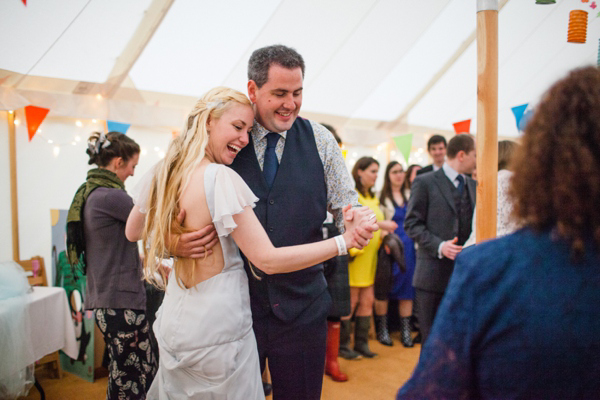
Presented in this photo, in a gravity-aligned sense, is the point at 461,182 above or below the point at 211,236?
above

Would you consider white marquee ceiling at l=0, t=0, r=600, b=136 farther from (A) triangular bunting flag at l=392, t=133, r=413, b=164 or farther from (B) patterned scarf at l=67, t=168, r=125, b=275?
(B) patterned scarf at l=67, t=168, r=125, b=275

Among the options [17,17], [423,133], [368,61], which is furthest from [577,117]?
Answer: [423,133]

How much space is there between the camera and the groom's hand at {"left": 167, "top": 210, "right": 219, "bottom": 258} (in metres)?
1.31

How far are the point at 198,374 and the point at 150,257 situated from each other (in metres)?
0.40

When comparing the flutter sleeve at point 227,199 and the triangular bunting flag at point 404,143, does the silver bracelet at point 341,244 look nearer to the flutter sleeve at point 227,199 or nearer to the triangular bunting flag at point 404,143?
the flutter sleeve at point 227,199

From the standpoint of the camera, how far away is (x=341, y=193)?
164 centimetres

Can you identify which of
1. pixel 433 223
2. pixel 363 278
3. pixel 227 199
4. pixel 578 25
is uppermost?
pixel 578 25

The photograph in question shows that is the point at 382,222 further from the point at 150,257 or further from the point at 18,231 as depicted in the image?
the point at 18,231

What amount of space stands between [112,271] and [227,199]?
1.55 meters

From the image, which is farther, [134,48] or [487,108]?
[134,48]

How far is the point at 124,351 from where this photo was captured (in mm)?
2414

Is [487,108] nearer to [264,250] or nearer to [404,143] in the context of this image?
[264,250]

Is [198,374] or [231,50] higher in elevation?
[231,50]

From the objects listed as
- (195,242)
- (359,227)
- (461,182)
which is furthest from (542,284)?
(461,182)
